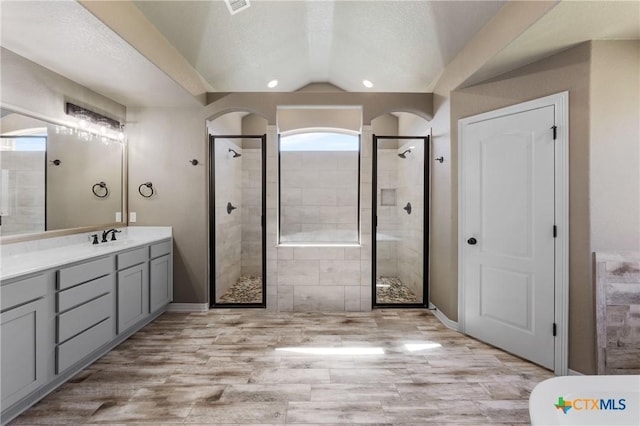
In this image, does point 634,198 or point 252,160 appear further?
point 252,160

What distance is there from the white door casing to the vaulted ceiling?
20.5 inches

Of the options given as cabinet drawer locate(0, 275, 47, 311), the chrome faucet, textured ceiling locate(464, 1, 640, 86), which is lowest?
cabinet drawer locate(0, 275, 47, 311)

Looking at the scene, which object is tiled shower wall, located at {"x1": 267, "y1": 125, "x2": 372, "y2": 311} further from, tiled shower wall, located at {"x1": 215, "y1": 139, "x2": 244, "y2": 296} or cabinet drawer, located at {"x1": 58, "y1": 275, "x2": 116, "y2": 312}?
cabinet drawer, located at {"x1": 58, "y1": 275, "x2": 116, "y2": 312}

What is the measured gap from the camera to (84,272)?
2305mm

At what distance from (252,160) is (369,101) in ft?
5.56

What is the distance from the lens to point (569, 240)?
2289 mm

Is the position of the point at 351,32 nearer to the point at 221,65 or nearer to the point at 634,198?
the point at 221,65

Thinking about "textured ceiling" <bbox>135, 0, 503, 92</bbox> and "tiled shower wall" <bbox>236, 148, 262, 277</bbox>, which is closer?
"textured ceiling" <bbox>135, 0, 503, 92</bbox>

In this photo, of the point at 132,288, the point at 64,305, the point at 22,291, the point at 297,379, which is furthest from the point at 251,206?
the point at 22,291

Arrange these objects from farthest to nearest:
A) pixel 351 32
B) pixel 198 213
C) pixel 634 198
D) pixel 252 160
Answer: pixel 252 160, pixel 198 213, pixel 351 32, pixel 634 198

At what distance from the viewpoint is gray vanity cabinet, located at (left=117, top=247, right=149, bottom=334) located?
8.92ft

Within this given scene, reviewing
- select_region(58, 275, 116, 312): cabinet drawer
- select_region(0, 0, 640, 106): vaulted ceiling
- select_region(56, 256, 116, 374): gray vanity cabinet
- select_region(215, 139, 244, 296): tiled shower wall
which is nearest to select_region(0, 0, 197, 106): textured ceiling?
select_region(0, 0, 640, 106): vaulted ceiling

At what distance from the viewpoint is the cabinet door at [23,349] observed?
1729mm

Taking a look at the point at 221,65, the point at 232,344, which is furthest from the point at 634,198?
the point at 221,65
